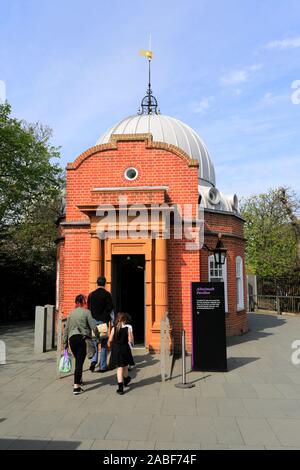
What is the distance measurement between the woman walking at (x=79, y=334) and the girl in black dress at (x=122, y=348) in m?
0.45

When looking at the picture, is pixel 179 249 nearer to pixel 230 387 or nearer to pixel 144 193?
pixel 144 193

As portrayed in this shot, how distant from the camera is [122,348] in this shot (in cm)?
686

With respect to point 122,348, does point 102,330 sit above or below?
above

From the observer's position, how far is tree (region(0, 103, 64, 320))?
18688 millimetres

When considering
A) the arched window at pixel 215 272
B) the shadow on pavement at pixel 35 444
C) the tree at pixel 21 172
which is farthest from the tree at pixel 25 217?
the shadow on pavement at pixel 35 444

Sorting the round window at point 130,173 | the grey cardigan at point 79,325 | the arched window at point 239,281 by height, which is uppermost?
Result: the round window at point 130,173

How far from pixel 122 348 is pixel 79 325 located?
90 centimetres

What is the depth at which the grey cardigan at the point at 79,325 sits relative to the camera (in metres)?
6.93

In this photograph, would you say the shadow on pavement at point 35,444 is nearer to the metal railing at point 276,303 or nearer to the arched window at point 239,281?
the arched window at point 239,281

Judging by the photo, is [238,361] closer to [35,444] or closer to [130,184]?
[130,184]

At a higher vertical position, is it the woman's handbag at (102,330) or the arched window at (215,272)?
the arched window at (215,272)

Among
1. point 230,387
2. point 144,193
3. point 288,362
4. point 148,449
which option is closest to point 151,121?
point 144,193

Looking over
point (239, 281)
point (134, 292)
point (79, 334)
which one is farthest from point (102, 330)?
point (239, 281)

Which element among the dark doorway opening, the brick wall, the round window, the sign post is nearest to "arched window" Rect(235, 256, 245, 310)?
the dark doorway opening
